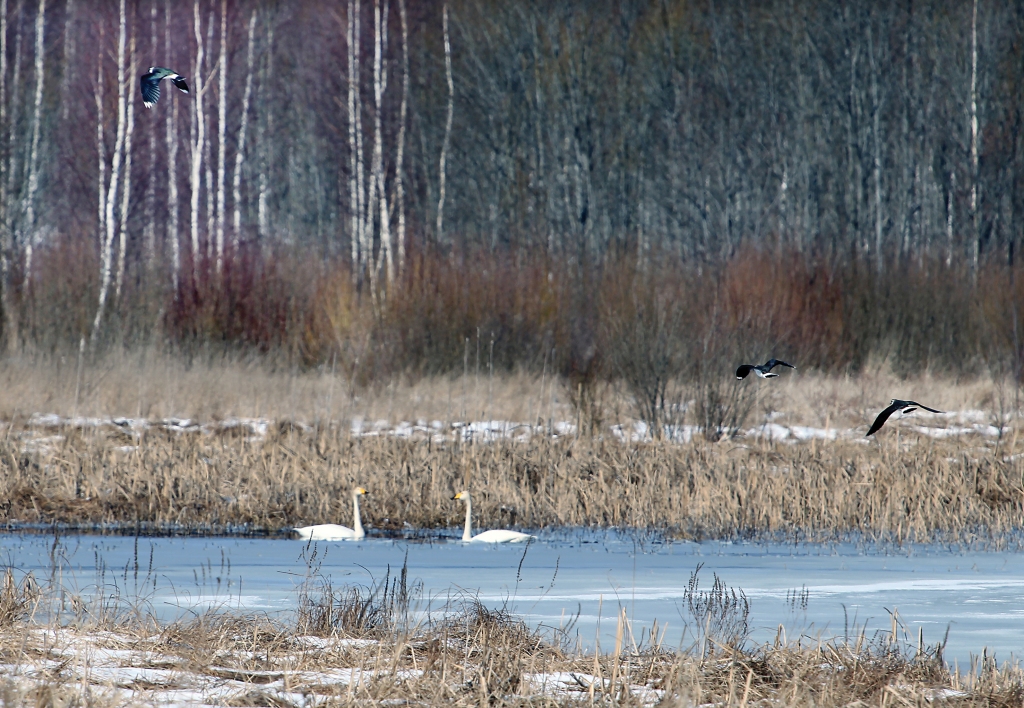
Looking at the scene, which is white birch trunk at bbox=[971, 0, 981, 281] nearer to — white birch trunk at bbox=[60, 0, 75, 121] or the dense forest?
the dense forest

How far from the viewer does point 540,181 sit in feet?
82.3

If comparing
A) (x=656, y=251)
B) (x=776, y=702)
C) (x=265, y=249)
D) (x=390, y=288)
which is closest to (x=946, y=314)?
(x=656, y=251)

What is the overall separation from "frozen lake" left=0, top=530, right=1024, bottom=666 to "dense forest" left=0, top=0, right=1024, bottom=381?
5.00 m

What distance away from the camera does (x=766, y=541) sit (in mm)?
9227

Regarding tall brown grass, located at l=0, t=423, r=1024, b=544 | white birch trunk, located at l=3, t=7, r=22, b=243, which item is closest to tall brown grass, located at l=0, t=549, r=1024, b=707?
tall brown grass, located at l=0, t=423, r=1024, b=544

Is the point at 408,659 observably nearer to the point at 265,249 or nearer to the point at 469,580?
the point at 469,580

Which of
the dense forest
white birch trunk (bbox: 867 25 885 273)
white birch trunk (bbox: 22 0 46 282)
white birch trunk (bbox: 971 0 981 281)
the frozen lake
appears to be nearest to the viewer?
the frozen lake

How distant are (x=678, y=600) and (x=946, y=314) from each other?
46.0 ft

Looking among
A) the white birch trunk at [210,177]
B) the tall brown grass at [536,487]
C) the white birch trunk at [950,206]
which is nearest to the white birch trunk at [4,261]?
the white birch trunk at [210,177]

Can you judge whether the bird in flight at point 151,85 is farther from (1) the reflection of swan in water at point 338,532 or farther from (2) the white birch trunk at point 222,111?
(2) the white birch trunk at point 222,111

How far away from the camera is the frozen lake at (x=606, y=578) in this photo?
20.5 ft

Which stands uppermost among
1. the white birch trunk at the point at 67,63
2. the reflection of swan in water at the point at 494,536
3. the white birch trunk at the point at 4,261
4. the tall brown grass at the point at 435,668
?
the white birch trunk at the point at 67,63

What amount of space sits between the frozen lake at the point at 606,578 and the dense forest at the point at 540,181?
16.4 ft

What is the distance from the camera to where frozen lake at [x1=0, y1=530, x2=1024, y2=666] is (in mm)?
6246
